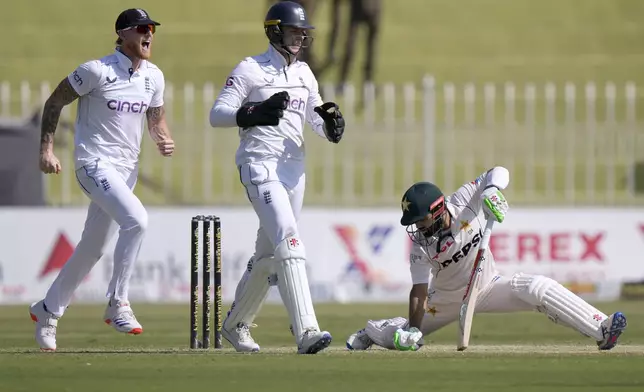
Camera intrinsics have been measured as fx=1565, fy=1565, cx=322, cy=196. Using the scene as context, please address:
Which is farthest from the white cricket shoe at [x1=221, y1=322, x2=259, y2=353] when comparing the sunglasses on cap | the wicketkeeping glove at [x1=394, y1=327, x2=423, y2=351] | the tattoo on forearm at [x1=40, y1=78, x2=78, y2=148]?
the sunglasses on cap

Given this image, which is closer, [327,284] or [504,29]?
[327,284]

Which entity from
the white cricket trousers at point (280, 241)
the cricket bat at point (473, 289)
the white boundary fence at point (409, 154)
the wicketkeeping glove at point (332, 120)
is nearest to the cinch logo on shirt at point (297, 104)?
the wicketkeeping glove at point (332, 120)

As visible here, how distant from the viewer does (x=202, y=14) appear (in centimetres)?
2303

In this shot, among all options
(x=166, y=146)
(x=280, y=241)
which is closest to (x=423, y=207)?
(x=280, y=241)

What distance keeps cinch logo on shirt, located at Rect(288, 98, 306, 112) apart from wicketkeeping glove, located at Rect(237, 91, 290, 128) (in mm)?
402

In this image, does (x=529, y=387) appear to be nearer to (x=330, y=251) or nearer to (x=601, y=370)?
(x=601, y=370)

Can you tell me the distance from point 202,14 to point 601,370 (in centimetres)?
1589

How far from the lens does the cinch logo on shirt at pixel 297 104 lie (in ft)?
29.4

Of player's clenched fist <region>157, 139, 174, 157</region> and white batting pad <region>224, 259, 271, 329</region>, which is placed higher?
player's clenched fist <region>157, 139, 174, 157</region>

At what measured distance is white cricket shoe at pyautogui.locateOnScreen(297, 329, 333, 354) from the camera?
331 inches

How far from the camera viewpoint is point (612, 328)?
28.6ft

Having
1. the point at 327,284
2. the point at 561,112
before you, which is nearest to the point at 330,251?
the point at 327,284

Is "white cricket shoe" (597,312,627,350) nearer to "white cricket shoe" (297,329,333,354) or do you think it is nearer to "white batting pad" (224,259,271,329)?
"white cricket shoe" (297,329,333,354)

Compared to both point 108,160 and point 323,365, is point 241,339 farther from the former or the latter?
point 108,160
